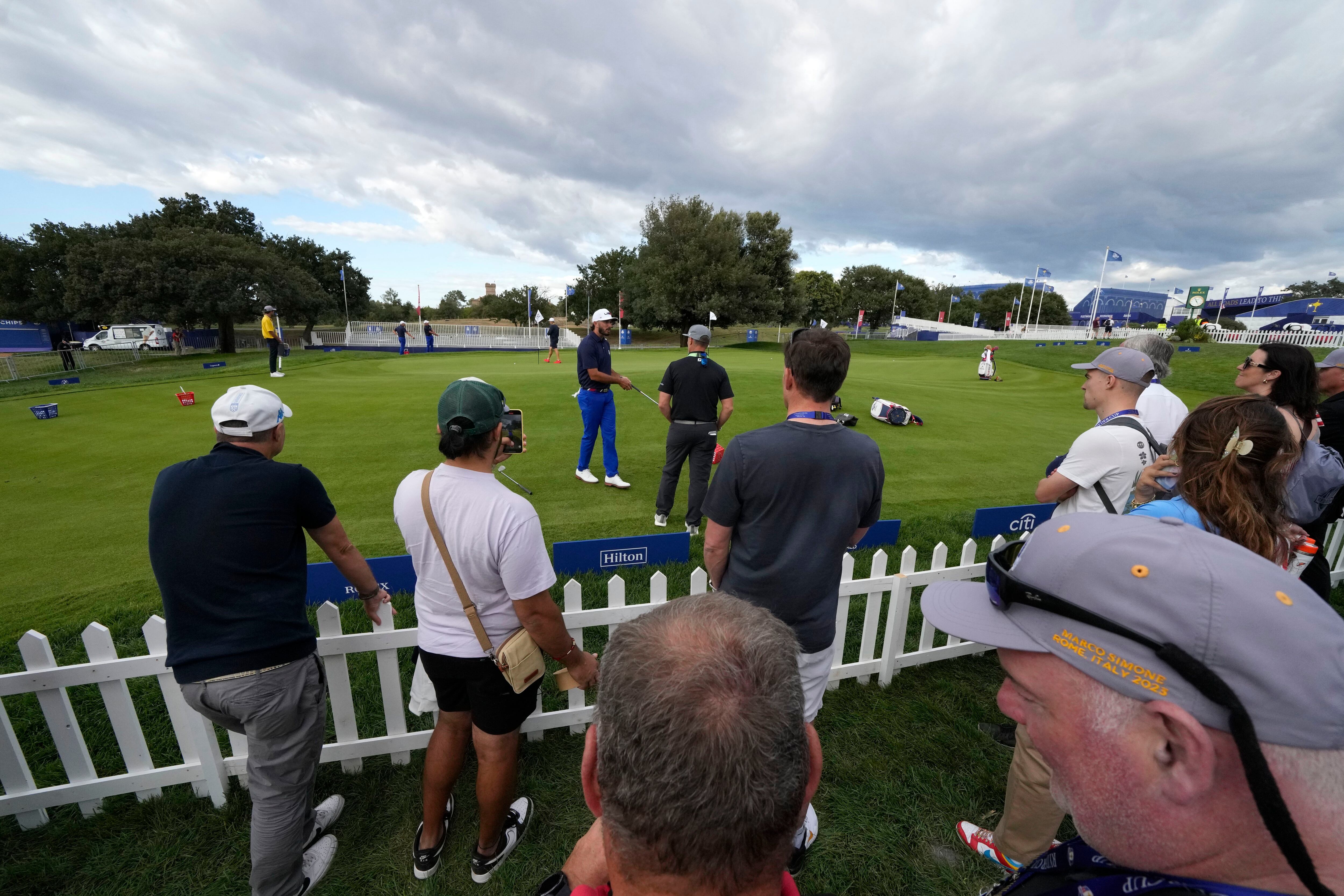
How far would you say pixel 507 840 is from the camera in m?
2.49

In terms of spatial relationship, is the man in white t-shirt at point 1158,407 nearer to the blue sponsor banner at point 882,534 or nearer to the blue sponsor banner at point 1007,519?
the blue sponsor banner at point 1007,519

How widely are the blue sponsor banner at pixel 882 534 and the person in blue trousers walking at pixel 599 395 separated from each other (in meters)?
3.02

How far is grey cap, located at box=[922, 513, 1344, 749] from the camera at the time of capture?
0.77 meters

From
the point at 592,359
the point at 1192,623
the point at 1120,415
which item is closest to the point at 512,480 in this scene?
the point at 592,359

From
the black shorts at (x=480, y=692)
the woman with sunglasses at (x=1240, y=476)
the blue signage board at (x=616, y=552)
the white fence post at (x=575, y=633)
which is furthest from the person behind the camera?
the blue signage board at (x=616, y=552)

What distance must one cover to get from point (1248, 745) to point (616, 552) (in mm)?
3654

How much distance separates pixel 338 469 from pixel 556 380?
7.04m

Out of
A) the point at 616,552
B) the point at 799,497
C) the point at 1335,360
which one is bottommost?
the point at 616,552

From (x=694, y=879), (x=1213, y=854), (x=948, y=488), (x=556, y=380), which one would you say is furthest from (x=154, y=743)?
(x=556, y=380)


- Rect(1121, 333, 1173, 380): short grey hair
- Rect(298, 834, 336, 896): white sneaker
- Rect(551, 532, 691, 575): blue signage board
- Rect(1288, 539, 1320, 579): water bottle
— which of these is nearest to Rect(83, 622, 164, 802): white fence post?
Rect(298, 834, 336, 896): white sneaker

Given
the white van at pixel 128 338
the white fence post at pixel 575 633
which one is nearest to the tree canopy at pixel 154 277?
the white van at pixel 128 338

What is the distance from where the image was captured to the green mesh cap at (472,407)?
2.11 m

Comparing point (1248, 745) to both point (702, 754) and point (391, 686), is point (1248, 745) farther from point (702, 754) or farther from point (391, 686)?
point (391, 686)

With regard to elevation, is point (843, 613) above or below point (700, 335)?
below
